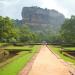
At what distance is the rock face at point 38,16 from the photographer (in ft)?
587

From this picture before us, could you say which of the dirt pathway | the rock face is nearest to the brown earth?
the dirt pathway

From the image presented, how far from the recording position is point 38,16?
184 meters

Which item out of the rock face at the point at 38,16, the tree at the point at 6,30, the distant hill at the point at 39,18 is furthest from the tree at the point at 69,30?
the rock face at the point at 38,16

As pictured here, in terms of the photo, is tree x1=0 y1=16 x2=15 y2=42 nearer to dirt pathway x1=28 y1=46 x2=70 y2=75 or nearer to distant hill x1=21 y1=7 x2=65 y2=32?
dirt pathway x1=28 y1=46 x2=70 y2=75

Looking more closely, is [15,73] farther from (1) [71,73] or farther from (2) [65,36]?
(2) [65,36]

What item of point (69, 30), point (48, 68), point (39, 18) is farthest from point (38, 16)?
point (48, 68)

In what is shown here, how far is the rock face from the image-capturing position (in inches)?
7047

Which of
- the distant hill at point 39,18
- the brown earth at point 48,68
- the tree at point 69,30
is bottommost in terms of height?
the brown earth at point 48,68

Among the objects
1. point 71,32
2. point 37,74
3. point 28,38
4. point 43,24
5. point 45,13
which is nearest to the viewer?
point 37,74

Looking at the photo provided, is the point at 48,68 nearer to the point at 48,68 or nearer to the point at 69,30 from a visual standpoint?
the point at 48,68

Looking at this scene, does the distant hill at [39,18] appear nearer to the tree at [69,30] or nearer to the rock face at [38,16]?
the rock face at [38,16]

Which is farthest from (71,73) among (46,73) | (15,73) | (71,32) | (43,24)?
(43,24)

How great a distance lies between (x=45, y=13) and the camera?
192 metres

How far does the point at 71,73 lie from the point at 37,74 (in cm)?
177
